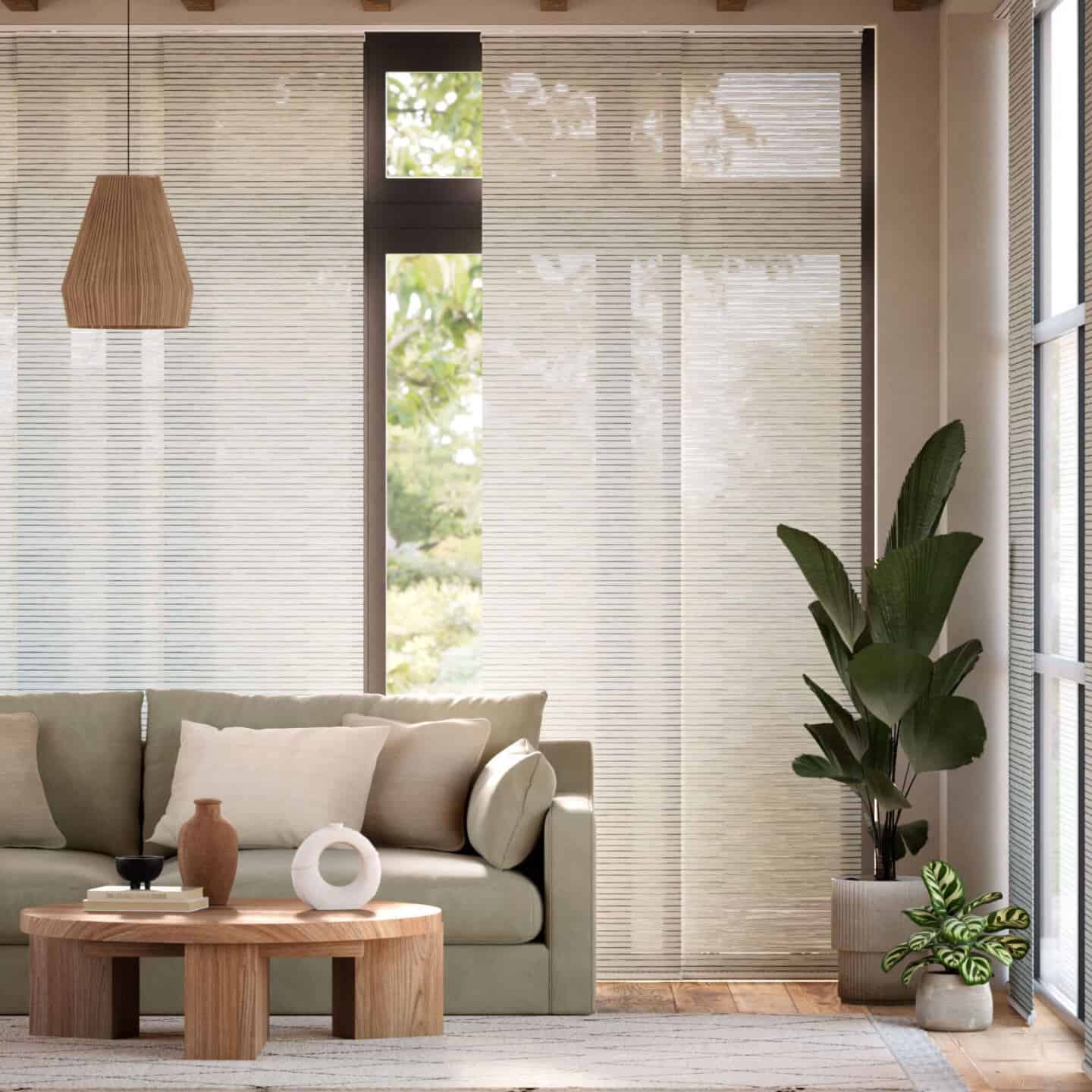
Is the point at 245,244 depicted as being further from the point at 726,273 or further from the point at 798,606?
the point at 798,606

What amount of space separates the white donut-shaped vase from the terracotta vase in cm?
17

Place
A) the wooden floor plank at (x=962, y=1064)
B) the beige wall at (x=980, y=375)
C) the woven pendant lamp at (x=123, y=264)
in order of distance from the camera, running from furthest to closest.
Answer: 1. the beige wall at (x=980, y=375)
2. the woven pendant lamp at (x=123, y=264)
3. the wooden floor plank at (x=962, y=1064)

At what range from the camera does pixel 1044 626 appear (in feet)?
14.7

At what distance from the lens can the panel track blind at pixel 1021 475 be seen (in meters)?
4.44

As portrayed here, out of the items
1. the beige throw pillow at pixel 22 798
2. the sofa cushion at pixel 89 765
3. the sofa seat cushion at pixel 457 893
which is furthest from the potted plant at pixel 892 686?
the beige throw pillow at pixel 22 798

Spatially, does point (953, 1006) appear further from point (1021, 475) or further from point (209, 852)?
point (209, 852)

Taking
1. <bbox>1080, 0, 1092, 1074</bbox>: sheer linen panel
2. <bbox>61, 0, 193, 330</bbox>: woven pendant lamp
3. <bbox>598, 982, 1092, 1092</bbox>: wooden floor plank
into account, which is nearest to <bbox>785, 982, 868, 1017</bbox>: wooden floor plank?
<bbox>598, 982, 1092, 1092</bbox>: wooden floor plank

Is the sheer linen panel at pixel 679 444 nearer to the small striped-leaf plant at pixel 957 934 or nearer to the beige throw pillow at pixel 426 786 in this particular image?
the beige throw pillow at pixel 426 786

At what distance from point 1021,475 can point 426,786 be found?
1.93m

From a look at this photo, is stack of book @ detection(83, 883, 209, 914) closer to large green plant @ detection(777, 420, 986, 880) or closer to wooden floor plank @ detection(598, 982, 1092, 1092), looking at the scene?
wooden floor plank @ detection(598, 982, 1092, 1092)

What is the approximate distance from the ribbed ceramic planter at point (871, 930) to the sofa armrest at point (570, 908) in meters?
0.79

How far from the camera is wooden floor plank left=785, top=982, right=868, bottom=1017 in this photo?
14.5 feet

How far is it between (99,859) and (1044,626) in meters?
2.76

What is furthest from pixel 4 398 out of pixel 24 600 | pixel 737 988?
pixel 737 988
